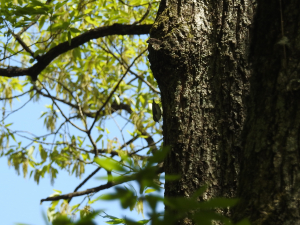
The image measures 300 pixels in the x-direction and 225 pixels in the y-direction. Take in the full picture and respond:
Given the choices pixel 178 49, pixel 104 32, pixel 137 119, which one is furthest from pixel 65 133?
pixel 178 49

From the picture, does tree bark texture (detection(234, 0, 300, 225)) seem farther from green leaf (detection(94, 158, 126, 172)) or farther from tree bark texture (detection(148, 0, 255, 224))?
green leaf (detection(94, 158, 126, 172))

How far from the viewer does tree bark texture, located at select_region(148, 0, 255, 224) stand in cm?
134

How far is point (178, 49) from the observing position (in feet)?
4.68

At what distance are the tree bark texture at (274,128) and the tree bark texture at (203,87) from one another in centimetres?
25

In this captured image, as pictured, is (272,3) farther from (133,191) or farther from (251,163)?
(133,191)

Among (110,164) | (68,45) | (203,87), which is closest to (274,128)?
(203,87)

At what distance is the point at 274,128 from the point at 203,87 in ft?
1.56

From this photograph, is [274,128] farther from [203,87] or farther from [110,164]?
[110,164]

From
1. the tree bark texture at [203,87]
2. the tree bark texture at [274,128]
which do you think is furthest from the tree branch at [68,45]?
the tree bark texture at [274,128]

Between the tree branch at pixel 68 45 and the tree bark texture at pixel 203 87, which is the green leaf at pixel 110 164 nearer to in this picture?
the tree bark texture at pixel 203 87

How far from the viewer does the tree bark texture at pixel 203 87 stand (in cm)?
134

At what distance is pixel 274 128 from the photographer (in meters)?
0.98

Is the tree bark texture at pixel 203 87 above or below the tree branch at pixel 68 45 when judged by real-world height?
below

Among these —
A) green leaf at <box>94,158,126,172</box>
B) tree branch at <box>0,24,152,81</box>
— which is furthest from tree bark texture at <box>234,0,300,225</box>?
tree branch at <box>0,24,152,81</box>
